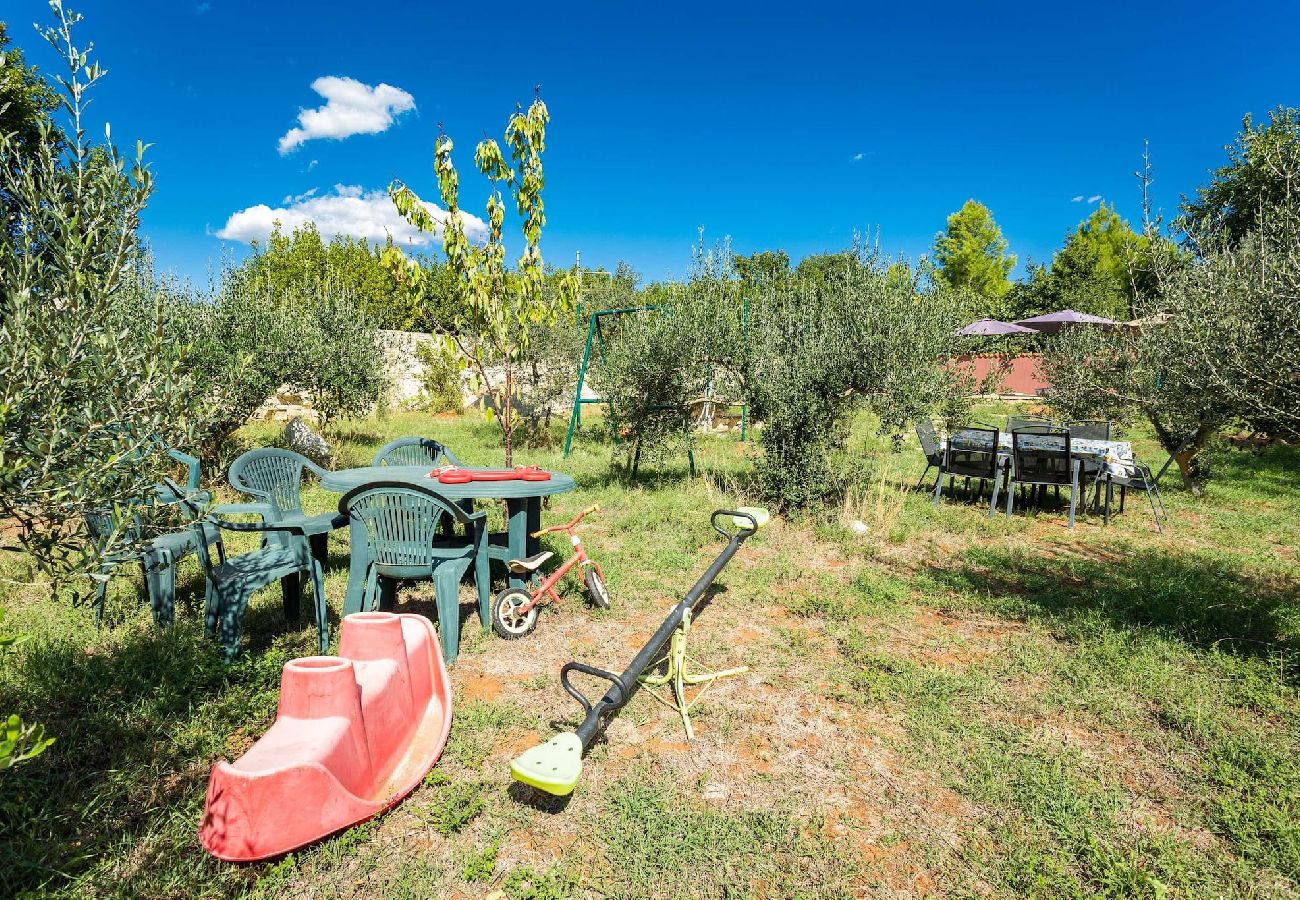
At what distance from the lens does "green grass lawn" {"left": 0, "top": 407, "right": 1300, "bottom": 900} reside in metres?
2.52

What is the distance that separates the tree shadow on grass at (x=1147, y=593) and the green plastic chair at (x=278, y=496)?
5242 millimetres

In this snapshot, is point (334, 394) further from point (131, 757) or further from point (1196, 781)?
point (1196, 781)

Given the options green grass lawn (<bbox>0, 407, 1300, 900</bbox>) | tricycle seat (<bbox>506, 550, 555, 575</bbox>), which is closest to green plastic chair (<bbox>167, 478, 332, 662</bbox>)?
green grass lawn (<bbox>0, 407, 1300, 900</bbox>)

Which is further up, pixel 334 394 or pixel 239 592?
pixel 334 394

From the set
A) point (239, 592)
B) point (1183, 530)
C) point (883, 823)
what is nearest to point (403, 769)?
point (239, 592)

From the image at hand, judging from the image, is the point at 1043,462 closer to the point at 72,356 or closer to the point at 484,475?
the point at 484,475

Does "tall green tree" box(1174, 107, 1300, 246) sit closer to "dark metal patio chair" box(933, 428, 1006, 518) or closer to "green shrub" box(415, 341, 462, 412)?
"dark metal patio chair" box(933, 428, 1006, 518)

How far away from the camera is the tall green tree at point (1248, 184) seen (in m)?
4.18

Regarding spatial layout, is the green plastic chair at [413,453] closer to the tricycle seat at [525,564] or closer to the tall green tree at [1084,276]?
the tricycle seat at [525,564]

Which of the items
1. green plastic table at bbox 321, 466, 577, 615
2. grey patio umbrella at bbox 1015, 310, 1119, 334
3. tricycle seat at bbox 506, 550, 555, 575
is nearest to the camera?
green plastic table at bbox 321, 466, 577, 615

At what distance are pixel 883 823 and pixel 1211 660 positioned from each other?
10.0 ft

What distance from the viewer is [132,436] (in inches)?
87.6

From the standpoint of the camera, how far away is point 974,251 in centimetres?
3322

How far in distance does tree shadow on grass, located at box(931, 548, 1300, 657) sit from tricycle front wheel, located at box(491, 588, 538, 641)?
3.80 meters
